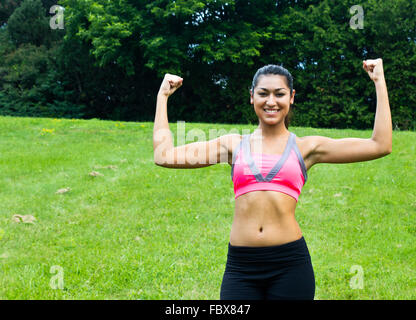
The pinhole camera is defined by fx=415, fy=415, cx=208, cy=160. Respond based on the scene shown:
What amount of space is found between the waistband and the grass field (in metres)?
2.42

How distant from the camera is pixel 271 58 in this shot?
2370 centimetres

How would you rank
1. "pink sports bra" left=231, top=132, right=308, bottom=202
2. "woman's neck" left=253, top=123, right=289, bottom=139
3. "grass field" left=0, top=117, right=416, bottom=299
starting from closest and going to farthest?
"pink sports bra" left=231, top=132, right=308, bottom=202, "woman's neck" left=253, top=123, right=289, bottom=139, "grass field" left=0, top=117, right=416, bottom=299

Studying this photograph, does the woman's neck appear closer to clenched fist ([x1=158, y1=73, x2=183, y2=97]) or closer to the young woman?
the young woman

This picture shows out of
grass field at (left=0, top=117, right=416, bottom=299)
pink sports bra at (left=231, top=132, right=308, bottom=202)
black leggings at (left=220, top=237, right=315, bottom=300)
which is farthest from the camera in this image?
grass field at (left=0, top=117, right=416, bottom=299)

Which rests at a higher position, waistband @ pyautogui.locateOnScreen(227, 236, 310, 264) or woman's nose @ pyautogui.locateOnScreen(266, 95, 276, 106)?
woman's nose @ pyautogui.locateOnScreen(266, 95, 276, 106)

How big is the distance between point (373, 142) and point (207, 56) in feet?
68.1

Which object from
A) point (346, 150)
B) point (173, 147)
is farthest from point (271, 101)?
point (173, 147)

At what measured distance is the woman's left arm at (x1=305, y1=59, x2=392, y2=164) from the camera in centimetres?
241

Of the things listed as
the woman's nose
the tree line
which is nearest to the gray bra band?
the woman's nose
